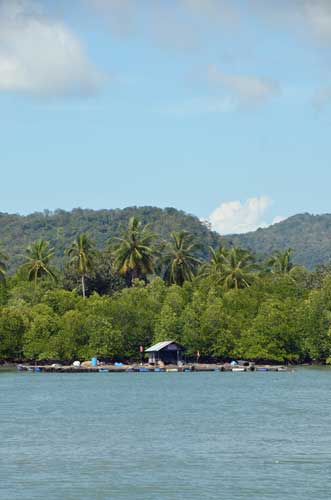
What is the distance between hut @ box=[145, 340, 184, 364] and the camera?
12781 centimetres

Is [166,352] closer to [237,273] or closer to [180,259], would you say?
[237,273]

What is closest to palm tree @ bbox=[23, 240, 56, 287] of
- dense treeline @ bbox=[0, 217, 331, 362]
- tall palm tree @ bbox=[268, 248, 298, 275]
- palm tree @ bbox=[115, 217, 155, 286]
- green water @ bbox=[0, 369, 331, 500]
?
dense treeline @ bbox=[0, 217, 331, 362]

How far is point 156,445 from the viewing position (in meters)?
55.4

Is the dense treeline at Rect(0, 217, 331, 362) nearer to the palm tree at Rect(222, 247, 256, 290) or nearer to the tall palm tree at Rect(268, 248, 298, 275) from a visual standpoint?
the palm tree at Rect(222, 247, 256, 290)

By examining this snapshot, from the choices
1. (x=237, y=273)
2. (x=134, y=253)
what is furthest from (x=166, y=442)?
(x=237, y=273)

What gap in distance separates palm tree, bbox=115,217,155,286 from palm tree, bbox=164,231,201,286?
4211 millimetres

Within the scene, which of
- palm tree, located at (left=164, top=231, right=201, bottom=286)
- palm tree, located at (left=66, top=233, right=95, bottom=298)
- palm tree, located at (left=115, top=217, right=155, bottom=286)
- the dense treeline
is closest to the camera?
the dense treeline

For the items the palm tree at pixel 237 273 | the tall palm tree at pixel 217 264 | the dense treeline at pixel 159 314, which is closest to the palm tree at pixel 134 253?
the dense treeline at pixel 159 314

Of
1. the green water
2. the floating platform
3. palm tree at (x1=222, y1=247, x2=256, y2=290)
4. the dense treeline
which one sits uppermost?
palm tree at (x1=222, y1=247, x2=256, y2=290)

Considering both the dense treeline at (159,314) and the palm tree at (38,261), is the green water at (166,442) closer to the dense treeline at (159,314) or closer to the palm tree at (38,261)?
the dense treeline at (159,314)

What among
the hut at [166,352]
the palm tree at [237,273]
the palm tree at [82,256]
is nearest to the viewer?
the hut at [166,352]

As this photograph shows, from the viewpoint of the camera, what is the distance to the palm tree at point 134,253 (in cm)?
14562

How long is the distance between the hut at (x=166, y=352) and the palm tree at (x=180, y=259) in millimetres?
22205

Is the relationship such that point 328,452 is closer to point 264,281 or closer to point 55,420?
point 55,420
